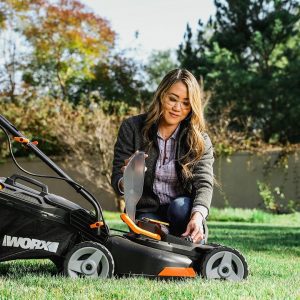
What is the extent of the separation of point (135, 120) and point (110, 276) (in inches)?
33.9

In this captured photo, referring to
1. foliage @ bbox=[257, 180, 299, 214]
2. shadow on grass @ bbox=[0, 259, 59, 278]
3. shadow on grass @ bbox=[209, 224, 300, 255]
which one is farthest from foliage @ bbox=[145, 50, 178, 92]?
shadow on grass @ bbox=[0, 259, 59, 278]

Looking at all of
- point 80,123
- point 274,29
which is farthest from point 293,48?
point 80,123

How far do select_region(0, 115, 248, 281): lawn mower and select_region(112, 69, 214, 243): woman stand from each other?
0.28m

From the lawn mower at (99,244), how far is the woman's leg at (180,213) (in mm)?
214

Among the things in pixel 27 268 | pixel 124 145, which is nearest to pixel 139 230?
pixel 124 145

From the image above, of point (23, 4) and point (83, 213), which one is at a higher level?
point (23, 4)

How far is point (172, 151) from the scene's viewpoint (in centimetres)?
345

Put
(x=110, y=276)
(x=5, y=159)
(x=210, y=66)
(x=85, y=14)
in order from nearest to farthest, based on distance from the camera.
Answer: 1. (x=110, y=276)
2. (x=5, y=159)
3. (x=210, y=66)
4. (x=85, y=14)

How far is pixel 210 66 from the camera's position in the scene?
18.1 m

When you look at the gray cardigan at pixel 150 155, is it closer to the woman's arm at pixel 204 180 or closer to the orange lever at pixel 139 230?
the woman's arm at pixel 204 180

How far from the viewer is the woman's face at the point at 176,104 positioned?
10.8ft

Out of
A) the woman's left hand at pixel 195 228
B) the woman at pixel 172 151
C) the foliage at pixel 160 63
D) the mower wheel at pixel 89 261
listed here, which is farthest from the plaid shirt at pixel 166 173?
the foliage at pixel 160 63

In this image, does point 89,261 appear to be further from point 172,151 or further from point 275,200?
point 275,200

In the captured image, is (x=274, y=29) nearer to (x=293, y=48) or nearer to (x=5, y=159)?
(x=293, y=48)
